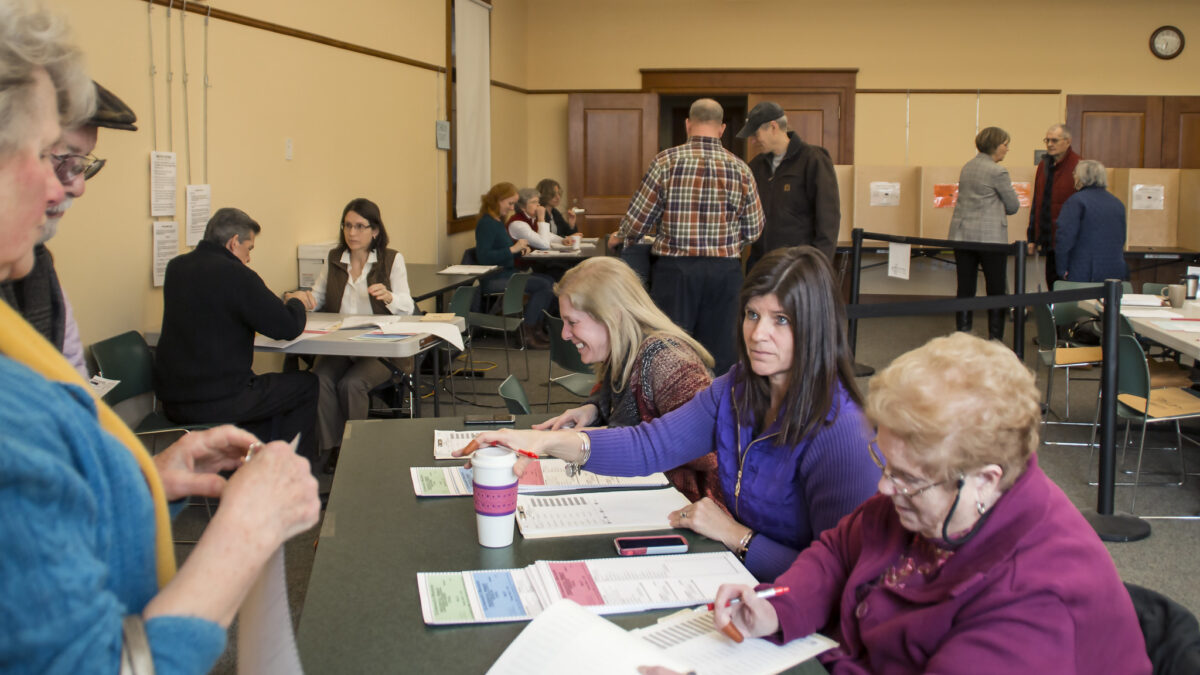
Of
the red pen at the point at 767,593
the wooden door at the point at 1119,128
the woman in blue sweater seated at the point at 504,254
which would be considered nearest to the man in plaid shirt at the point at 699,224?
the woman in blue sweater seated at the point at 504,254

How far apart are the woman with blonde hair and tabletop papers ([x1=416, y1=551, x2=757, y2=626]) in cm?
81

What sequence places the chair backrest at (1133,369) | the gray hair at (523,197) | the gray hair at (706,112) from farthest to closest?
the gray hair at (523,197) → the gray hair at (706,112) → the chair backrest at (1133,369)

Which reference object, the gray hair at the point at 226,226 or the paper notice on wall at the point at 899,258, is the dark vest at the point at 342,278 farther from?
the paper notice on wall at the point at 899,258

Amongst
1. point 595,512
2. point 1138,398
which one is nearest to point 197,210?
point 595,512

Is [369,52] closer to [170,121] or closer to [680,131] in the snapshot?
[170,121]

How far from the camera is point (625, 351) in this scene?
276 centimetres

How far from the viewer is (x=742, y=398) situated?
6.68 feet

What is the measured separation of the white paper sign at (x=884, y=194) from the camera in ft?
31.9

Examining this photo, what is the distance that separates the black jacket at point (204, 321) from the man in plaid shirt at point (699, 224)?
202 centimetres

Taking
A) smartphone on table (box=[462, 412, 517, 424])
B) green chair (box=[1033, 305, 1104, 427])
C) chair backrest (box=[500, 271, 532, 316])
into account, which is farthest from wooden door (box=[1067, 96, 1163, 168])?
smartphone on table (box=[462, 412, 517, 424])

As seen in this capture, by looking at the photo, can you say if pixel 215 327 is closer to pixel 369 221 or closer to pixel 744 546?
pixel 369 221

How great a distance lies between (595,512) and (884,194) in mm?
8492

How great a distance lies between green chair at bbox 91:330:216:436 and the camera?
3729 millimetres

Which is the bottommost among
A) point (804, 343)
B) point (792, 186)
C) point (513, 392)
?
point (513, 392)
